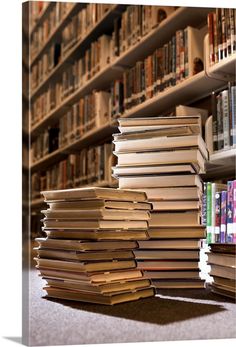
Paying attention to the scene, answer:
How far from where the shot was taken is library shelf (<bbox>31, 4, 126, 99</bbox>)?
8.64ft

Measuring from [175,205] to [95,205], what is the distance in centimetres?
29

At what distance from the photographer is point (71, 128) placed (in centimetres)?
307

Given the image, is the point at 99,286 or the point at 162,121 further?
the point at 162,121

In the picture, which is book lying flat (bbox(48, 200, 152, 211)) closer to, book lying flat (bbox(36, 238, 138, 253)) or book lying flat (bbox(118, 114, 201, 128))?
book lying flat (bbox(36, 238, 138, 253))

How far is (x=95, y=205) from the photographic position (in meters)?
1.05

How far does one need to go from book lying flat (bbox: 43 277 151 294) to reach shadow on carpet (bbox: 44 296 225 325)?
0.03 meters

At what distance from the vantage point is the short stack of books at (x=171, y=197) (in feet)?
4.11

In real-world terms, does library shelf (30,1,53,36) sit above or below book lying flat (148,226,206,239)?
above

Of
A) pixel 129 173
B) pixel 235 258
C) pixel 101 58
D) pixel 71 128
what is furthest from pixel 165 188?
pixel 71 128

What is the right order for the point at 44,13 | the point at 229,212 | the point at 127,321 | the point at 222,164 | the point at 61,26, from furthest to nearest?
the point at 44,13, the point at 61,26, the point at 222,164, the point at 229,212, the point at 127,321

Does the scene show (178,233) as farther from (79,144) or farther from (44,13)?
(44,13)

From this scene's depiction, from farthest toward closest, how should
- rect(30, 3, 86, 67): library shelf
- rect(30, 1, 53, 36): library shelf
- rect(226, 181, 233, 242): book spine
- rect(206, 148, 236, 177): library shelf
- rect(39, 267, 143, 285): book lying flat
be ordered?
1. rect(30, 1, 53, 36): library shelf
2. rect(30, 3, 86, 67): library shelf
3. rect(206, 148, 236, 177): library shelf
4. rect(226, 181, 233, 242): book spine
5. rect(39, 267, 143, 285): book lying flat

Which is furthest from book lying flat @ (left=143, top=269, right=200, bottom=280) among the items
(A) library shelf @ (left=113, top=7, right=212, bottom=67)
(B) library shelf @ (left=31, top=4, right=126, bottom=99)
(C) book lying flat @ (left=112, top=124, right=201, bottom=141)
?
(B) library shelf @ (left=31, top=4, right=126, bottom=99)

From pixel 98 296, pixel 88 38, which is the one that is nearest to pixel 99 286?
pixel 98 296
